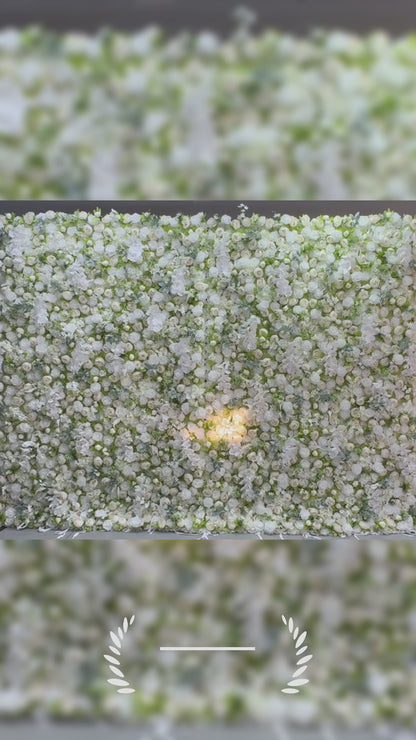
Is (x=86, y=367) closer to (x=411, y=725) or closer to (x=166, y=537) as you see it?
(x=166, y=537)

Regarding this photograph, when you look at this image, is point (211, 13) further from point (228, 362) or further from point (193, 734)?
point (193, 734)

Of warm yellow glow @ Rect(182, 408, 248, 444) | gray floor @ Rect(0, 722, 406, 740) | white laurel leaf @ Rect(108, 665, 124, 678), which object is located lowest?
gray floor @ Rect(0, 722, 406, 740)

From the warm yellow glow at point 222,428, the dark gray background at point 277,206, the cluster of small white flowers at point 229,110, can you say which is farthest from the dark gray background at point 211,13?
the warm yellow glow at point 222,428

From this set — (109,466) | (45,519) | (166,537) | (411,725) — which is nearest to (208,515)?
(166,537)

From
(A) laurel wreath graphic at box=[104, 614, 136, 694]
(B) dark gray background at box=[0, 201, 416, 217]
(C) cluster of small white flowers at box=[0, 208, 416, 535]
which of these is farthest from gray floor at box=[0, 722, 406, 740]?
(B) dark gray background at box=[0, 201, 416, 217]

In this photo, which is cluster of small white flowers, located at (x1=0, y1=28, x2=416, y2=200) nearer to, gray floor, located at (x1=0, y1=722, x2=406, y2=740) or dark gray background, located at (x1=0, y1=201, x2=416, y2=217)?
dark gray background, located at (x1=0, y1=201, x2=416, y2=217)

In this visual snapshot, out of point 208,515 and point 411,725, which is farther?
point 208,515

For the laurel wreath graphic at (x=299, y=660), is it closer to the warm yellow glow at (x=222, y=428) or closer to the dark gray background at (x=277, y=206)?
the warm yellow glow at (x=222, y=428)
